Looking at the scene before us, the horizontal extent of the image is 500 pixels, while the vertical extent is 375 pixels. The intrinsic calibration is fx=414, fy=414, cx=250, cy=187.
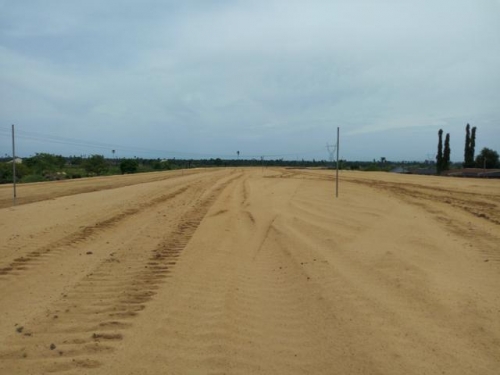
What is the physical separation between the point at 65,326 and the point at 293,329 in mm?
1861

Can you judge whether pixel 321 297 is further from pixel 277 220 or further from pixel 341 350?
pixel 277 220

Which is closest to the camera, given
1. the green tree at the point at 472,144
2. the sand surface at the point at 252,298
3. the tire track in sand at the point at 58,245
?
the sand surface at the point at 252,298

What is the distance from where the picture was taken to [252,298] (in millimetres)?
4090

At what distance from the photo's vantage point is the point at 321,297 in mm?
4043

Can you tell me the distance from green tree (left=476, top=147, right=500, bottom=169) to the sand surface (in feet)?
152

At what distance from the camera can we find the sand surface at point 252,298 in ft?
9.46

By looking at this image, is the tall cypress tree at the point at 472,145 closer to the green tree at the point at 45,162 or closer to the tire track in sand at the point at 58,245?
the tire track in sand at the point at 58,245

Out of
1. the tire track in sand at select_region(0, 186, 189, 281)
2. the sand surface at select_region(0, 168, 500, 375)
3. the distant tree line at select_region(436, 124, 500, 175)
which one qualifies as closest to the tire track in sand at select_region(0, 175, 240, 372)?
the sand surface at select_region(0, 168, 500, 375)

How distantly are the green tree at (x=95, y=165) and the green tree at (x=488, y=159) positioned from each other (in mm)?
45906

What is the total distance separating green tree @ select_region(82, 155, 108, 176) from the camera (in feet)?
171

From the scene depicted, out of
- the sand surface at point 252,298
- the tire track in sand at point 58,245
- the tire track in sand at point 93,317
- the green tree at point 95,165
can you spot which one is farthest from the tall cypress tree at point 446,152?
the tire track in sand at point 93,317

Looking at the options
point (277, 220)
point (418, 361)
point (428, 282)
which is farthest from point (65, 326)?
point (277, 220)

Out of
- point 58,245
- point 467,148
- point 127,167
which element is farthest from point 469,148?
point 58,245

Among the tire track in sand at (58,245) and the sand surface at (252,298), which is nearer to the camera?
the sand surface at (252,298)
